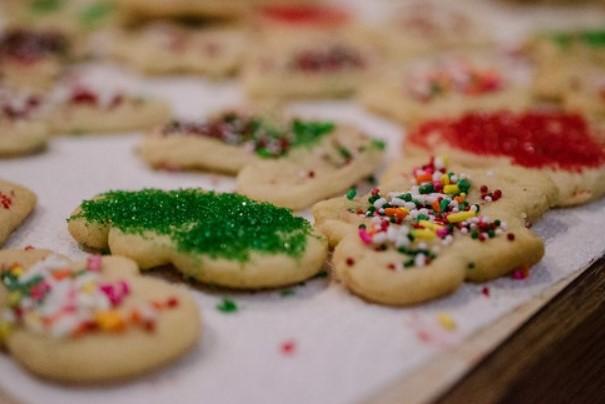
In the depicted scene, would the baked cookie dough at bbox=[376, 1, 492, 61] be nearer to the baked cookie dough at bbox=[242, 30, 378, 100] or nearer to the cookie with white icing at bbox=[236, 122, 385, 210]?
the baked cookie dough at bbox=[242, 30, 378, 100]

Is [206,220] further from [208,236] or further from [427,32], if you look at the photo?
[427,32]

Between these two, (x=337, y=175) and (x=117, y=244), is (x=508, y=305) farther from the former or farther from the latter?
(x=117, y=244)

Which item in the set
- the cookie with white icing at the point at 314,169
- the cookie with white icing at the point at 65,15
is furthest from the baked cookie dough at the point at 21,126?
the cookie with white icing at the point at 65,15

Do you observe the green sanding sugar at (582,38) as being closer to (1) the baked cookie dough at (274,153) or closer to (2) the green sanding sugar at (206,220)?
(1) the baked cookie dough at (274,153)

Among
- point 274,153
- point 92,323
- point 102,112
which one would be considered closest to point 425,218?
point 274,153

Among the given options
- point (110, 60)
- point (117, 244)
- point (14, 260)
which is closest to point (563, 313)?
point (117, 244)

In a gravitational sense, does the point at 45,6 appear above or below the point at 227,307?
below
